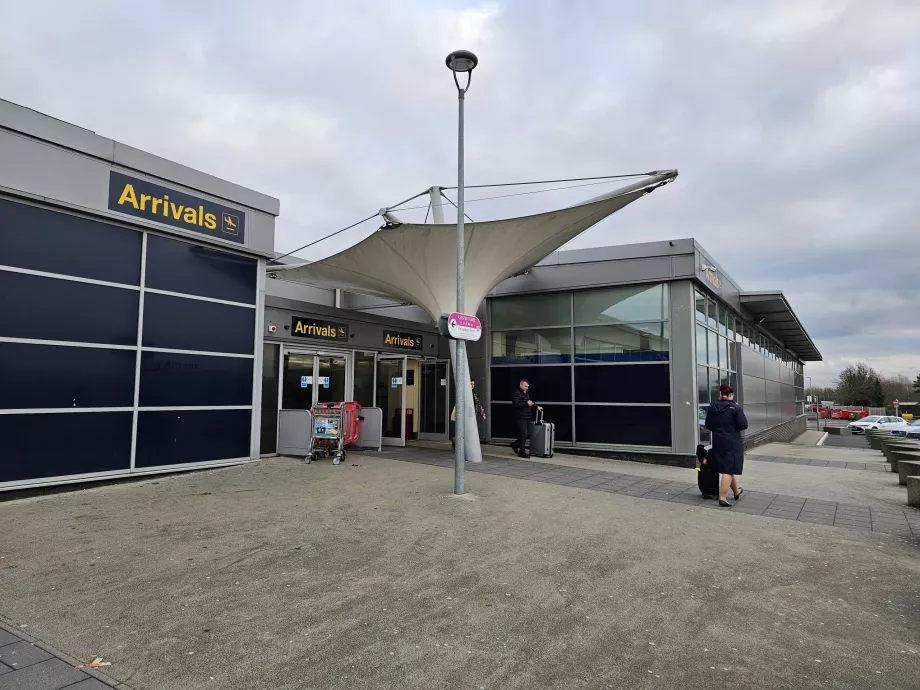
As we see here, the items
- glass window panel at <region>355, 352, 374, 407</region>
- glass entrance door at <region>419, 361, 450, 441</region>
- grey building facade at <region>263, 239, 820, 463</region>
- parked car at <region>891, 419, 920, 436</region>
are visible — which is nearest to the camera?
grey building facade at <region>263, 239, 820, 463</region>

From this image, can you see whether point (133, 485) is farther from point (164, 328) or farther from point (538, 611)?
point (538, 611)

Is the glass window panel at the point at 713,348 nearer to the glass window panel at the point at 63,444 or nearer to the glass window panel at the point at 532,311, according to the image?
the glass window panel at the point at 532,311

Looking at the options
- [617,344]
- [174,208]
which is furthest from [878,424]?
[174,208]

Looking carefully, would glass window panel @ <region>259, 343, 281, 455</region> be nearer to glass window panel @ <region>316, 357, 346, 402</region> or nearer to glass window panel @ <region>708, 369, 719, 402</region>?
glass window panel @ <region>316, 357, 346, 402</region>

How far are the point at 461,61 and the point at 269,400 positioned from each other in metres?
7.24

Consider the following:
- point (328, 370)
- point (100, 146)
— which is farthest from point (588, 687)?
point (328, 370)

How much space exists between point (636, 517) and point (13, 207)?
909cm

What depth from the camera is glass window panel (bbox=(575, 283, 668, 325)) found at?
1308 cm

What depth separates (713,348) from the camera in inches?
598

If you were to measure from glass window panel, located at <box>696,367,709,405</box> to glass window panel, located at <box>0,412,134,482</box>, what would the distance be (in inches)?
447

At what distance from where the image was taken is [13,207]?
24.3 ft

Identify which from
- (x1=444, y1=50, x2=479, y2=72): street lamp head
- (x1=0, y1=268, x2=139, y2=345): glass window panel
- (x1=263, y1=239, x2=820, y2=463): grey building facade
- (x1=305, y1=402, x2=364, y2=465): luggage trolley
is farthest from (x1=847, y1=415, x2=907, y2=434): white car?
(x1=0, y1=268, x2=139, y2=345): glass window panel

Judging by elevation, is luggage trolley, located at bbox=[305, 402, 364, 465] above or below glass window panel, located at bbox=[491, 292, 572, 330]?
below

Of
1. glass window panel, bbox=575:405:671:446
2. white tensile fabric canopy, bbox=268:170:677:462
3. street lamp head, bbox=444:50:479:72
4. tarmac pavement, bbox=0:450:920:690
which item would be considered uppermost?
street lamp head, bbox=444:50:479:72
